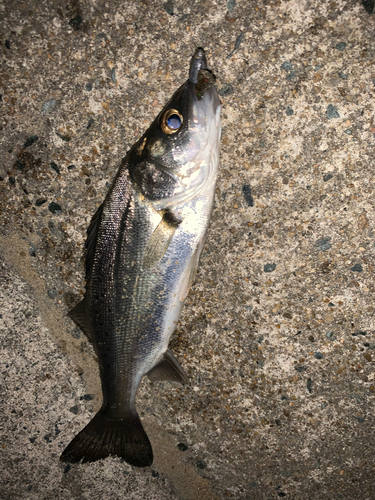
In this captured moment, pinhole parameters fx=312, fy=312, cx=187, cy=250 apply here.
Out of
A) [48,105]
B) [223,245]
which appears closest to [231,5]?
[48,105]

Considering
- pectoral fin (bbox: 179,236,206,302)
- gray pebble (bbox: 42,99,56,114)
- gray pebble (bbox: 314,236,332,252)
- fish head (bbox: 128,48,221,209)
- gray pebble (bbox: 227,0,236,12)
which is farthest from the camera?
gray pebble (bbox: 42,99,56,114)

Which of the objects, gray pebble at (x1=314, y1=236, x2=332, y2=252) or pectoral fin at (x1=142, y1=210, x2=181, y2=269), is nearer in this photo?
pectoral fin at (x1=142, y1=210, x2=181, y2=269)

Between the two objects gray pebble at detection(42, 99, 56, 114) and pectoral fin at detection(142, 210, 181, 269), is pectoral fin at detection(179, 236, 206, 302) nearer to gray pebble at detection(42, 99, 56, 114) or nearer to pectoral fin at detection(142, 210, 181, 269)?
pectoral fin at detection(142, 210, 181, 269)

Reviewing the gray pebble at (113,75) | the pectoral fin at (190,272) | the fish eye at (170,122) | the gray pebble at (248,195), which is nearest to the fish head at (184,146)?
the fish eye at (170,122)

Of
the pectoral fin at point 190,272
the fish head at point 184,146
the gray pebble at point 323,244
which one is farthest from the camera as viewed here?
the gray pebble at point 323,244

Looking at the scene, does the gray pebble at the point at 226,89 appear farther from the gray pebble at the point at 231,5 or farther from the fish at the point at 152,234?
the gray pebble at the point at 231,5

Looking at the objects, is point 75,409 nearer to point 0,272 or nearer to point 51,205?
point 0,272

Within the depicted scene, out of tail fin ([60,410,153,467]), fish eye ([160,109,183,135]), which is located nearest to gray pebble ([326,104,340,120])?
fish eye ([160,109,183,135])
